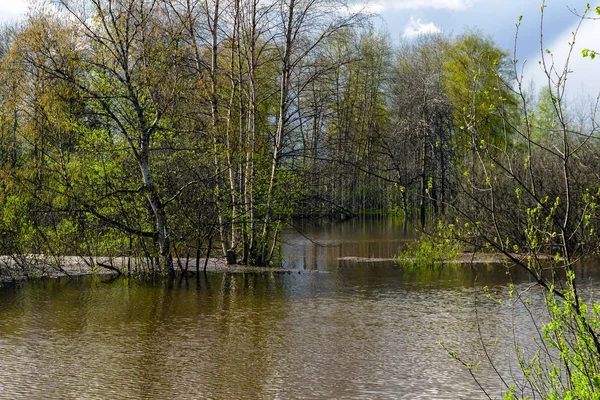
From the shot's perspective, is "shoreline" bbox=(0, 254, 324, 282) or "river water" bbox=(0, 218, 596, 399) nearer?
"river water" bbox=(0, 218, 596, 399)

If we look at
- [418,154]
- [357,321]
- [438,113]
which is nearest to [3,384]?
[357,321]

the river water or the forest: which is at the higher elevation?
the forest

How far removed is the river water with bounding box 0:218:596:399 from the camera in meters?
7.22

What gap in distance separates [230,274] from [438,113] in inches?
850

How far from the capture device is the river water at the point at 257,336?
7.22 metres

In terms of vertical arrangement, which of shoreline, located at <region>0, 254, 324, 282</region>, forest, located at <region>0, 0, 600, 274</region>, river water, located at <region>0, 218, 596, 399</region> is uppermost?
forest, located at <region>0, 0, 600, 274</region>

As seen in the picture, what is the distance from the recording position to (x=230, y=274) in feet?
50.7

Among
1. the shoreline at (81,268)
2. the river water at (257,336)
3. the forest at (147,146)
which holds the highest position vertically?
the forest at (147,146)

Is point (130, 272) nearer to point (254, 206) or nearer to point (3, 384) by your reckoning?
point (254, 206)

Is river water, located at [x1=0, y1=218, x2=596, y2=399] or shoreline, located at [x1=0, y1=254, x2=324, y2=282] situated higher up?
shoreline, located at [x1=0, y1=254, x2=324, y2=282]

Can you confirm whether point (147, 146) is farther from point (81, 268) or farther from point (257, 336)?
point (257, 336)

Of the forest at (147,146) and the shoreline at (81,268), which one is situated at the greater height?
the forest at (147,146)

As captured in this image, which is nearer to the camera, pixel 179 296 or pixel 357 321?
pixel 357 321

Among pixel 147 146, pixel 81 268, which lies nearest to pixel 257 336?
pixel 147 146
